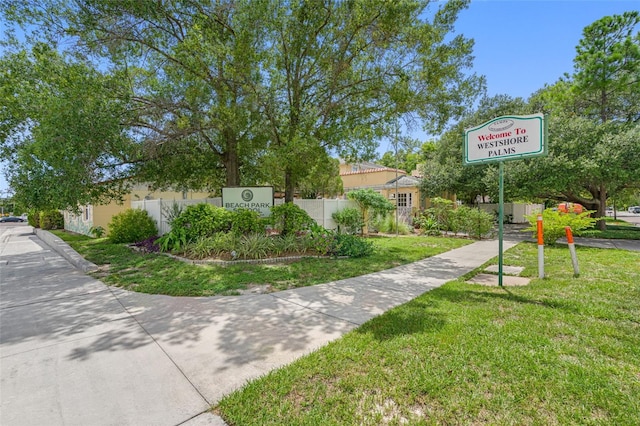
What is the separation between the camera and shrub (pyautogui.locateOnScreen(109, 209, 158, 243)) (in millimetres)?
11172

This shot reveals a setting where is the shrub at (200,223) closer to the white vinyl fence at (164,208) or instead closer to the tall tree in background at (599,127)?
the white vinyl fence at (164,208)

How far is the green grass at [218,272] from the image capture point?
536 cm

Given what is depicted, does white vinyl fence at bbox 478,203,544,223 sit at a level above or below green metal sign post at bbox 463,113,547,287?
below

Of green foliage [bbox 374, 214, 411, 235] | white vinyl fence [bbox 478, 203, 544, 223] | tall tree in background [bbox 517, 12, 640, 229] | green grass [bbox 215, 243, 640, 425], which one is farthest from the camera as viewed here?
white vinyl fence [bbox 478, 203, 544, 223]

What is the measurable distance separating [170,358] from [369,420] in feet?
6.65

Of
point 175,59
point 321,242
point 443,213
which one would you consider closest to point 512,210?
point 443,213

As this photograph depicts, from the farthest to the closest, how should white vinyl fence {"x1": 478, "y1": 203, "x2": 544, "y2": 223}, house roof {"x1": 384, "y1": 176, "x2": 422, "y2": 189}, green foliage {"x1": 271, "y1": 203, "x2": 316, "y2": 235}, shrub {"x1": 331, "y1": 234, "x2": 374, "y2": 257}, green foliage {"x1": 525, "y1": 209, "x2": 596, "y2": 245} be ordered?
white vinyl fence {"x1": 478, "y1": 203, "x2": 544, "y2": 223} → house roof {"x1": 384, "y1": 176, "x2": 422, "y2": 189} → green foliage {"x1": 525, "y1": 209, "x2": 596, "y2": 245} → green foliage {"x1": 271, "y1": 203, "x2": 316, "y2": 235} → shrub {"x1": 331, "y1": 234, "x2": 374, "y2": 257}

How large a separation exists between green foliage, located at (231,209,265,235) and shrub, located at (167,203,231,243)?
9.3 inches

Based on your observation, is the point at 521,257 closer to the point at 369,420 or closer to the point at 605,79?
the point at 369,420

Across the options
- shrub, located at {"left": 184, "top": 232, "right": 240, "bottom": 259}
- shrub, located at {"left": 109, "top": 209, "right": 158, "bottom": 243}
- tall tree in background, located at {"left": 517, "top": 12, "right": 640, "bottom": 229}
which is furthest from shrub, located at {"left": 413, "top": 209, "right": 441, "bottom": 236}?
shrub, located at {"left": 109, "top": 209, "right": 158, "bottom": 243}

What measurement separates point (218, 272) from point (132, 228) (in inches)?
273

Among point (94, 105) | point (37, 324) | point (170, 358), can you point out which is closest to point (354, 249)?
point (170, 358)

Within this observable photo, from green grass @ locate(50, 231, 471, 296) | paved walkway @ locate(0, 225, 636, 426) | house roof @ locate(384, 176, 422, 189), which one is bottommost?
paved walkway @ locate(0, 225, 636, 426)

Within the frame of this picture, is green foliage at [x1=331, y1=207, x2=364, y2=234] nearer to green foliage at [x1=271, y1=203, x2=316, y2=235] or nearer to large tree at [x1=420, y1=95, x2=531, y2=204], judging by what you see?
green foliage at [x1=271, y1=203, x2=316, y2=235]
